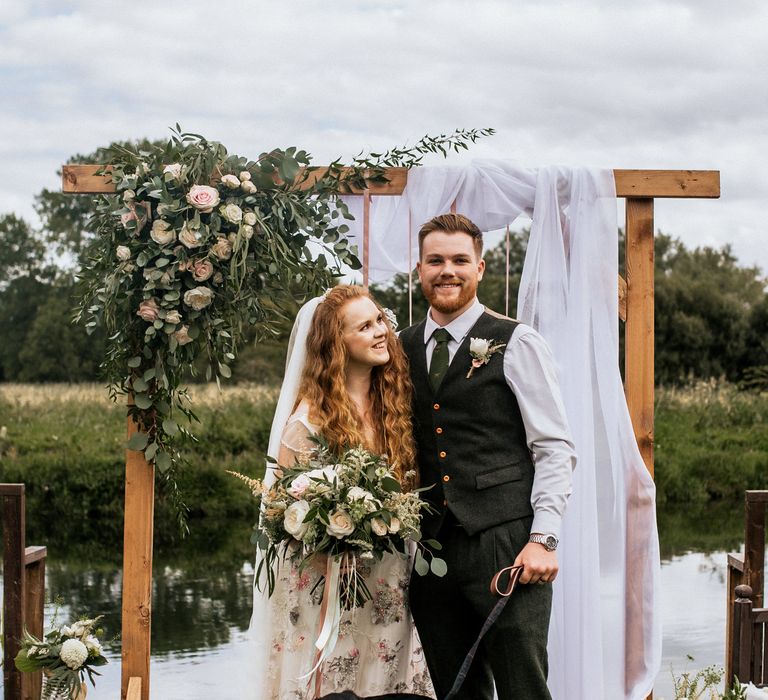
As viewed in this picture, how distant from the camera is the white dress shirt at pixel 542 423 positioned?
334 centimetres

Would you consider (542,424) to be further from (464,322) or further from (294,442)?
(294,442)

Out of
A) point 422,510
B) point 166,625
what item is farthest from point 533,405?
point 166,625

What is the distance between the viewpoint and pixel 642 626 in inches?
170

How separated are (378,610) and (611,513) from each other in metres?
1.10

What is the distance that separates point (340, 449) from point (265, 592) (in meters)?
0.68

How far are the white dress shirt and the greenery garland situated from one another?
37.9 inches

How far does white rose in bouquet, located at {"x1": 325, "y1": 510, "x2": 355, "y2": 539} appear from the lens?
129 inches

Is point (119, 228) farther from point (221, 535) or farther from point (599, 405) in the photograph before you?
point (221, 535)

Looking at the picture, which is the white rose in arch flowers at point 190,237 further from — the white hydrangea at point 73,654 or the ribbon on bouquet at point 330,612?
the white hydrangea at point 73,654

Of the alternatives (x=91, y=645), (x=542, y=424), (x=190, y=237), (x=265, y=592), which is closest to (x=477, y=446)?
(x=542, y=424)

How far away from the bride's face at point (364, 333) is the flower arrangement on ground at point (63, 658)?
5.13 feet

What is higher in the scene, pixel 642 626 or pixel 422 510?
pixel 422 510

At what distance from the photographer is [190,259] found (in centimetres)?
394

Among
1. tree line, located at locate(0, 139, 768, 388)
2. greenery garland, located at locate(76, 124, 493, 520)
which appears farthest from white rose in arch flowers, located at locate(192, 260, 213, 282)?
tree line, located at locate(0, 139, 768, 388)
